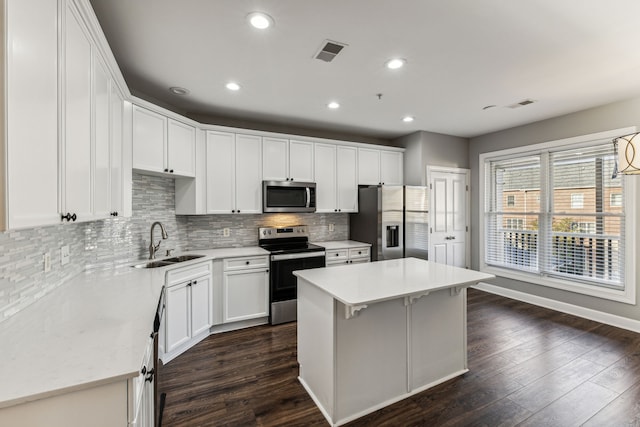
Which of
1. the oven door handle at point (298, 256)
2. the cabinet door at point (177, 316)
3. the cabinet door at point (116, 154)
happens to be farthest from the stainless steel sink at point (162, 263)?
the oven door handle at point (298, 256)

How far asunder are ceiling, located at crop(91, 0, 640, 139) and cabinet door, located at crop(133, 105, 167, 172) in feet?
1.29

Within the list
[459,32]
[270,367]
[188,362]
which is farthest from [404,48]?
[188,362]

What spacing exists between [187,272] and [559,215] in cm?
495

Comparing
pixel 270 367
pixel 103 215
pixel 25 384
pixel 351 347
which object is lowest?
pixel 270 367

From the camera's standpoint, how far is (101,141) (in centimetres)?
174

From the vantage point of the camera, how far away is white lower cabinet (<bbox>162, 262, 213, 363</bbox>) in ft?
8.63

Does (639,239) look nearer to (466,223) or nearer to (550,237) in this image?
(550,237)

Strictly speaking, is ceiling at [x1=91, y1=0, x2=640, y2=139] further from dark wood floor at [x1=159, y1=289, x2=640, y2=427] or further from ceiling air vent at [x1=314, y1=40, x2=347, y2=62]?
dark wood floor at [x1=159, y1=289, x2=640, y2=427]

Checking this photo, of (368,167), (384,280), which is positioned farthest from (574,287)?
(384,280)

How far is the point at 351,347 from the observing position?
1946mm

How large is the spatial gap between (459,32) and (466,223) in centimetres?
387

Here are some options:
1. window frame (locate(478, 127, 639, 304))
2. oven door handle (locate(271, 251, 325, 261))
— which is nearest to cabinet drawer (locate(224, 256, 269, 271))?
oven door handle (locate(271, 251, 325, 261))

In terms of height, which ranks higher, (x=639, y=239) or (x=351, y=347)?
(x=639, y=239)

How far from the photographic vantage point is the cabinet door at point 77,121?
4.11 ft
